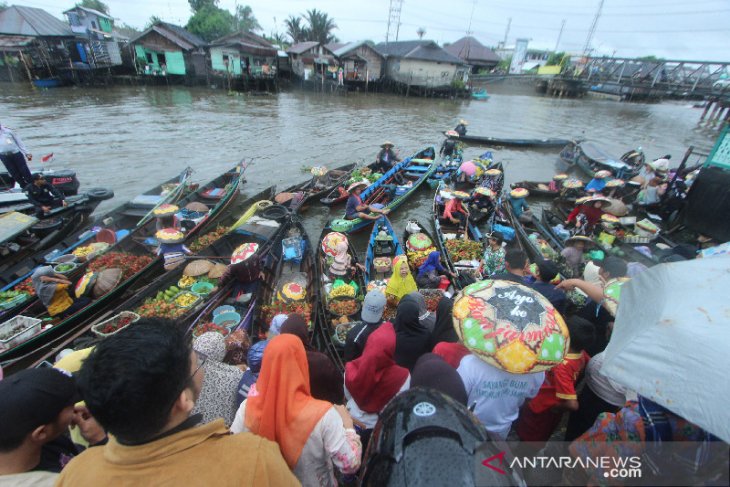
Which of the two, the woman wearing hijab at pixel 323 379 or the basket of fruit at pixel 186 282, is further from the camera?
the basket of fruit at pixel 186 282

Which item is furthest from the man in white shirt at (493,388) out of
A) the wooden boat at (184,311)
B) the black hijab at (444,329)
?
the wooden boat at (184,311)

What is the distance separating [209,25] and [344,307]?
189 feet

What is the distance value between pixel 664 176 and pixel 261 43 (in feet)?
144

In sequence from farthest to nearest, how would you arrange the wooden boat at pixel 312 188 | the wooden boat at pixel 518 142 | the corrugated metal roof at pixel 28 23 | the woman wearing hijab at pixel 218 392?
the corrugated metal roof at pixel 28 23, the wooden boat at pixel 518 142, the wooden boat at pixel 312 188, the woman wearing hijab at pixel 218 392

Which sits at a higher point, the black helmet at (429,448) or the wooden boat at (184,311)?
the black helmet at (429,448)

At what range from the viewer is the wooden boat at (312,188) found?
11.7m

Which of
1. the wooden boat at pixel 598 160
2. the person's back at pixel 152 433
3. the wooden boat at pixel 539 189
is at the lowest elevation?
the wooden boat at pixel 539 189

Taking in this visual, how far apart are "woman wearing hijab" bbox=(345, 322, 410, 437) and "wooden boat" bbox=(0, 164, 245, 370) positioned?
5.15 meters

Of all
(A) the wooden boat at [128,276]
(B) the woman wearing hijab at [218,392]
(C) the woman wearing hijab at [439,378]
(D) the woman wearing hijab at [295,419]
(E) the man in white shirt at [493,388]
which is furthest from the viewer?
(A) the wooden boat at [128,276]

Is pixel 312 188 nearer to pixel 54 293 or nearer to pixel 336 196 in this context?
pixel 336 196

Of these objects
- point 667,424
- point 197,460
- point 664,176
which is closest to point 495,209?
point 664,176

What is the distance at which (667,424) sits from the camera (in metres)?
2.10

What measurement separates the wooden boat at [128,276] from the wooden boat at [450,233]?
6.73 metres

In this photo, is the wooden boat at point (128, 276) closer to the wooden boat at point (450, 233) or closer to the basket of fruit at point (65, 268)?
the basket of fruit at point (65, 268)
